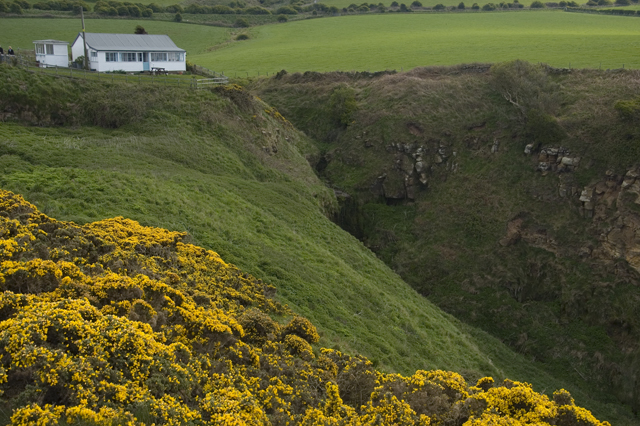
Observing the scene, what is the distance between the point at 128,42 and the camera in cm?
4856

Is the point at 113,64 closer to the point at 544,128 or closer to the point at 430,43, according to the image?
the point at 544,128

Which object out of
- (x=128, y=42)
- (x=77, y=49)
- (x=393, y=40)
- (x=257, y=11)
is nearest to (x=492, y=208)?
(x=128, y=42)

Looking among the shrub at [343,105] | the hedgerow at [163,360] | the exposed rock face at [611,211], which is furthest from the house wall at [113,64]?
the exposed rock face at [611,211]

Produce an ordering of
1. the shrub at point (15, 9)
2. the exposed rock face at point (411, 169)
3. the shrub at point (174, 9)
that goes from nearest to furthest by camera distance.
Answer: the exposed rock face at point (411, 169)
the shrub at point (15, 9)
the shrub at point (174, 9)

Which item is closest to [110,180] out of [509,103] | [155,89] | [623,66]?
[155,89]

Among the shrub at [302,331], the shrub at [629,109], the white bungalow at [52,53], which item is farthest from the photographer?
the white bungalow at [52,53]

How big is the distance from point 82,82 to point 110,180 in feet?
67.8

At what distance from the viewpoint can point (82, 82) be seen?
4000 centimetres

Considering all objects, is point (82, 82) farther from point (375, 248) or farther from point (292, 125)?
point (375, 248)

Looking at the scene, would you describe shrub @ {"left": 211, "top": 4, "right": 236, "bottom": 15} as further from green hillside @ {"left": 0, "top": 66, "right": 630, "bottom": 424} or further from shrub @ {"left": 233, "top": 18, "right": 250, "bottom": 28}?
green hillside @ {"left": 0, "top": 66, "right": 630, "bottom": 424}

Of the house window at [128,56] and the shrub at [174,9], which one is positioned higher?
the shrub at [174,9]

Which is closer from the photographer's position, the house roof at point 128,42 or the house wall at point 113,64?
the house wall at point 113,64

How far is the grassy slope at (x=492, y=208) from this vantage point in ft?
103

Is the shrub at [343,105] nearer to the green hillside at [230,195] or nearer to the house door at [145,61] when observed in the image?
the green hillside at [230,195]
